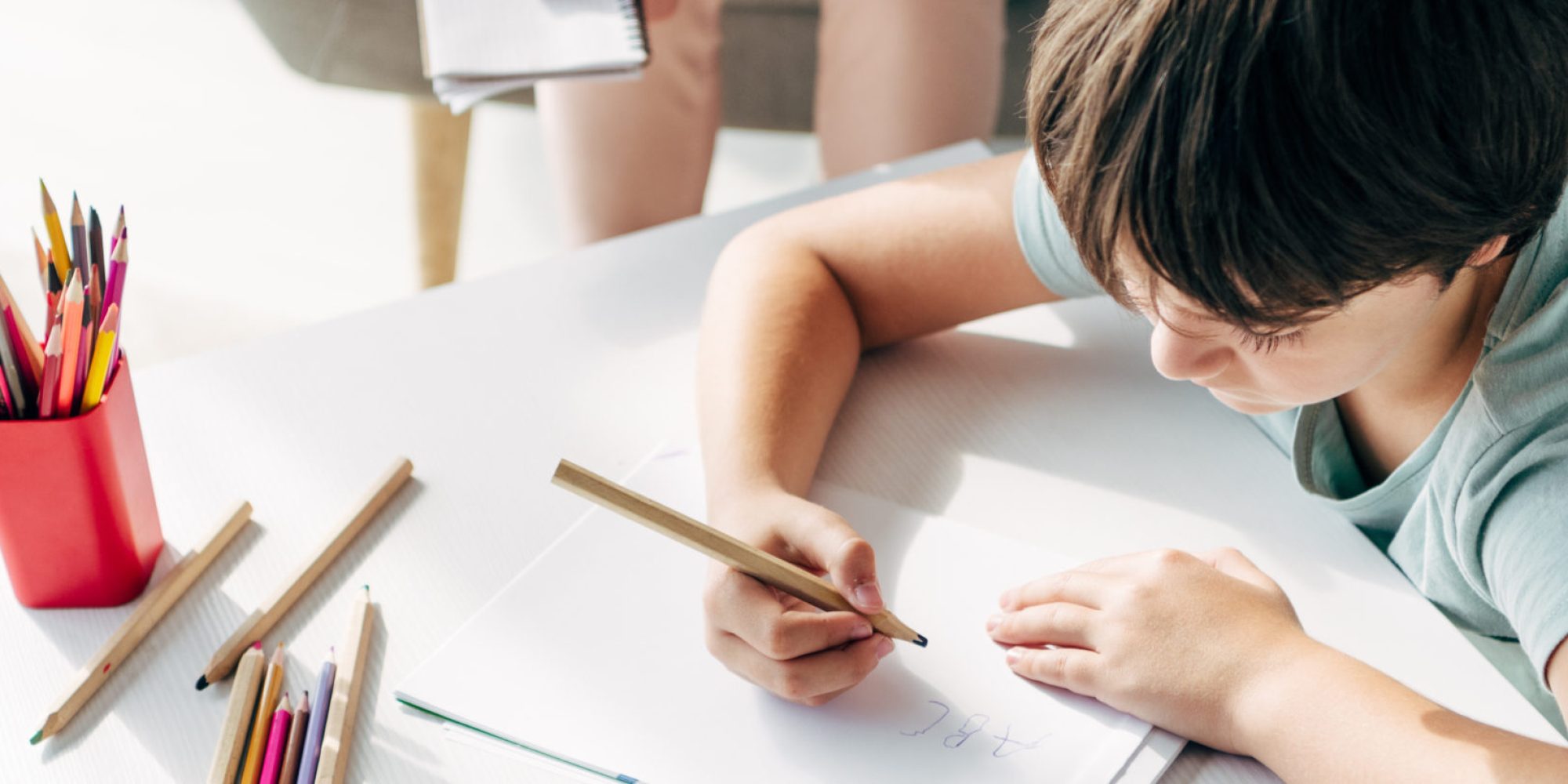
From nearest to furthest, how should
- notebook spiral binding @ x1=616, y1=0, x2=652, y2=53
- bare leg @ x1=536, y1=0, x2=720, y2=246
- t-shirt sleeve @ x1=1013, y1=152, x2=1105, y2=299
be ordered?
t-shirt sleeve @ x1=1013, y1=152, x2=1105, y2=299
notebook spiral binding @ x1=616, y1=0, x2=652, y2=53
bare leg @ x1=536, y1=0, x2=720, y2=246

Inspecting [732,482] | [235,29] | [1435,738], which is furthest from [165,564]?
[235,29]

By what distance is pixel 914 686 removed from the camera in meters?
0.51

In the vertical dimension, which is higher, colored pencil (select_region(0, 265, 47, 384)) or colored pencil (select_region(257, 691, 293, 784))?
colored pencil (select_region(0, 265, 47, 384))

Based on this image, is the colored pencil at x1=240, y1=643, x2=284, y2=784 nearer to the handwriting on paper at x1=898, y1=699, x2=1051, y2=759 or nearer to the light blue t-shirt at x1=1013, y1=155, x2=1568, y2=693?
the handwriting on paper at x1=898, y1=699, x2=1051, y2=759

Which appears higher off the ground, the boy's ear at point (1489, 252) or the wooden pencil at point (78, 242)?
the boy's ear at point (1489, 252)

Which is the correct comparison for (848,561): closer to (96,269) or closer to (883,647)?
(883,647)

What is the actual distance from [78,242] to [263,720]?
190 millimetres

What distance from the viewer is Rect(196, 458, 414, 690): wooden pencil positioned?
507mm

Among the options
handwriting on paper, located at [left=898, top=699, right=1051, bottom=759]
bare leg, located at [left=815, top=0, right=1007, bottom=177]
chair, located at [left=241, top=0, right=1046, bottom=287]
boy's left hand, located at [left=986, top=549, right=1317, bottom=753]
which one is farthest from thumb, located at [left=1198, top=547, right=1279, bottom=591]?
chair, located at [left=241, top=0, right=1046, bottom=287]

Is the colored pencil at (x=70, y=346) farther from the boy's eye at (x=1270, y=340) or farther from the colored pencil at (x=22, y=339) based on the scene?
the boy's eye at (x=1270, y=340)

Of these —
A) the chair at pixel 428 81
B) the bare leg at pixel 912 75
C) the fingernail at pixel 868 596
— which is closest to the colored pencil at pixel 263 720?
the fingernail at pixel 868 596

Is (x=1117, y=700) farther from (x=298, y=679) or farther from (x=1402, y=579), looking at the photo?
(x=298, y=679)

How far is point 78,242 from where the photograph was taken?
48cm

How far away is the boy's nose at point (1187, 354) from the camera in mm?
506
